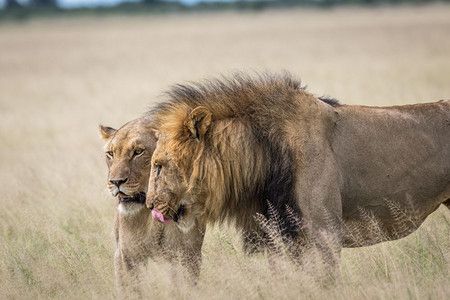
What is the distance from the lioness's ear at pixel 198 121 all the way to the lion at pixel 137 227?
51 centimetres

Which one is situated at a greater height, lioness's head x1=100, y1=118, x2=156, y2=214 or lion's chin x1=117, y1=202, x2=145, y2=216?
lioness's head x1=100, y1=118, x2=156, y2=214

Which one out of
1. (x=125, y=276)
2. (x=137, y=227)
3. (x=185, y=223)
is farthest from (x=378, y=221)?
(x=125, y=276)

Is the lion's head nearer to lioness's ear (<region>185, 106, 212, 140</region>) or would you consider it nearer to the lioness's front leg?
lioness's ear (<region>185, 106, 212, 140</region>)

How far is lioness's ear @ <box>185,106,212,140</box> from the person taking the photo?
18.0ft

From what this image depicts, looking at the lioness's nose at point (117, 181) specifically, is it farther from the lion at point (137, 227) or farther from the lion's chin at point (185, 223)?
the lion's chin at point (185, 223)

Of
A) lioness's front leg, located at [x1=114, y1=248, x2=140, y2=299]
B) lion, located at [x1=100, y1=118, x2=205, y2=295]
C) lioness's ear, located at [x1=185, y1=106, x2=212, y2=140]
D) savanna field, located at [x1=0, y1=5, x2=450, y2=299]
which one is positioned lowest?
savanna field, located at [x1=0, y1=5, x2=450, y2=299]

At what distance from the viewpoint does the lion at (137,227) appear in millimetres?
5715

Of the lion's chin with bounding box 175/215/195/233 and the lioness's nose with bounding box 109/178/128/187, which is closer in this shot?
the lion's chin with bounding box 175/215/195/233

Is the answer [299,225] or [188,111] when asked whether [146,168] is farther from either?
[299,225]

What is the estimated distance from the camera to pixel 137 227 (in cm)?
Answer: 580

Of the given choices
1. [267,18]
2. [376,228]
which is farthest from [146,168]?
[267,18]

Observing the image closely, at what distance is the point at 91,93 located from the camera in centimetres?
2123

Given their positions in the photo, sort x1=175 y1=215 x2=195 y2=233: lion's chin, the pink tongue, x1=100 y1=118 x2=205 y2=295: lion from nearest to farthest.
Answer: the pink tongue < x1=175 y1=215 x2=195 y2=233: lion's chin < x1=100 y1=118 x2=205 y2=295: lion

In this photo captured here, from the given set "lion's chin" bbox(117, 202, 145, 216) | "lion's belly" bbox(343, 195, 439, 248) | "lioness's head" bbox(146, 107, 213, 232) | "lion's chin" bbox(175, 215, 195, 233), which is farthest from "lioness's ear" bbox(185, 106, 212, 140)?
"lion's belly" bbox(343, 195, 439, 248)
